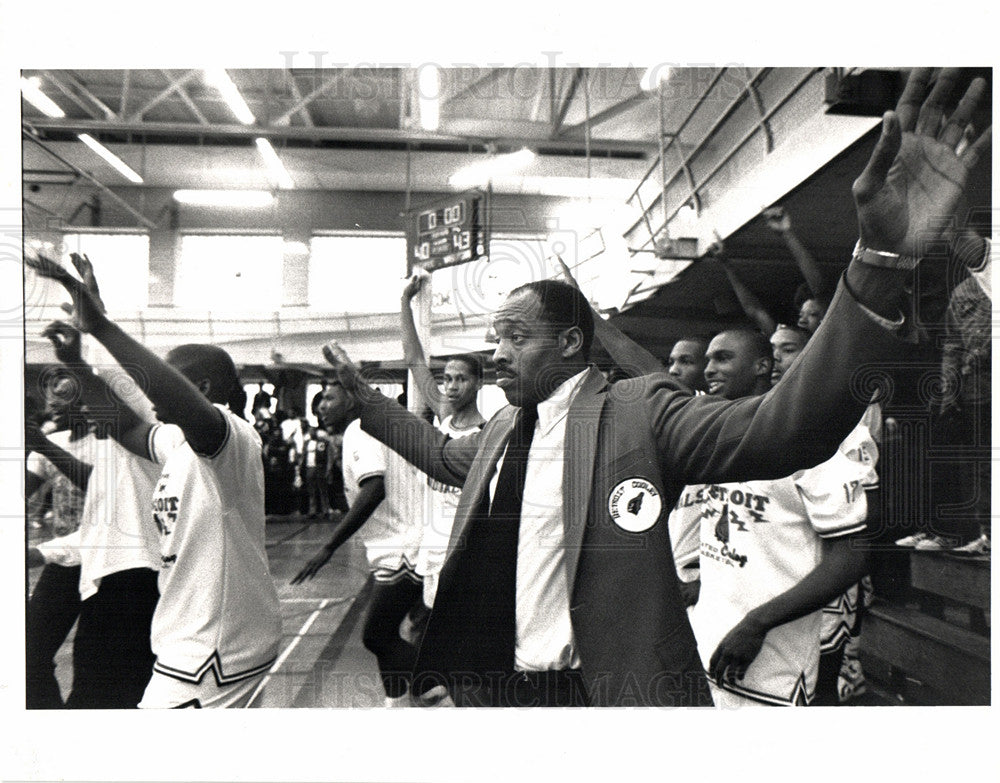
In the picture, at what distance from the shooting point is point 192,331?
2576 mm

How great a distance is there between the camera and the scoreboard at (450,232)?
103 inches

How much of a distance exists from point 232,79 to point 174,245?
1.64ft

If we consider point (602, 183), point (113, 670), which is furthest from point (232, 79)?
point (113, 670)

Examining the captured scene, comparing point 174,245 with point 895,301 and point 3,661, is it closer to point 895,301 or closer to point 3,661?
point 3,661

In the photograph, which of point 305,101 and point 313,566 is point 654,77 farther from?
point 313,566

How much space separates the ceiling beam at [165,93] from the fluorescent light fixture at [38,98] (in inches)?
8.4

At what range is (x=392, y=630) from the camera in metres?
2.63

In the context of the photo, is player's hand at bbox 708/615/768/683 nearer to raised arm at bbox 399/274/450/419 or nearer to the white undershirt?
the white undershirt

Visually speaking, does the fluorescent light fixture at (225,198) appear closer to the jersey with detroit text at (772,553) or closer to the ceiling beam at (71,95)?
the ceiling beam at (71,95)

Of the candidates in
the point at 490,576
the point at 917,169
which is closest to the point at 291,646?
the point at 490,576

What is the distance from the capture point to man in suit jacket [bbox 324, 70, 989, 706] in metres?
2.49

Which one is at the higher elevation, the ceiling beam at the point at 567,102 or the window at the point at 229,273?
the ceiling beam at the point at 567,102

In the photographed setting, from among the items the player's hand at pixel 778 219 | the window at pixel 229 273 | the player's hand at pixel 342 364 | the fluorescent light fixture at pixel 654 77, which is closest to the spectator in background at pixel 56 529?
the window at pixel 229 273

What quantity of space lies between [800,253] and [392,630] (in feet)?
5.14
